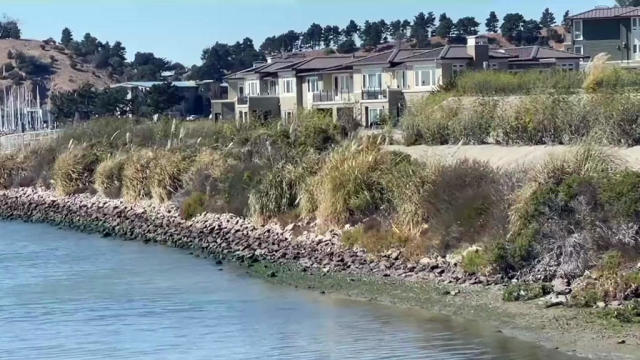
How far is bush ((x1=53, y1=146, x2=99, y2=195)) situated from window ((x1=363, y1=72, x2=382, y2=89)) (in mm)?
22964

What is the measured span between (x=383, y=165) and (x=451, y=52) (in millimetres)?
39480

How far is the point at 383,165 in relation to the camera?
33.7 metres

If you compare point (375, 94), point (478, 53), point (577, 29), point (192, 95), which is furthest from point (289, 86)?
point (192, 95)

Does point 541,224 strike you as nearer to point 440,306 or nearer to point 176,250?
point 440,306

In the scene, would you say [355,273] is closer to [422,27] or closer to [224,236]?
[224,236]

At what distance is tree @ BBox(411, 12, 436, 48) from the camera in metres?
139

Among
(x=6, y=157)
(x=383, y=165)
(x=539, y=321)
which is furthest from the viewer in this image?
(x=6, y=157)

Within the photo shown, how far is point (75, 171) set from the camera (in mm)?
55781

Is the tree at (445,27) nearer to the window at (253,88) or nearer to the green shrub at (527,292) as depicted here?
the window at (253,88)

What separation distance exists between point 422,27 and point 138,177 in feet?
324

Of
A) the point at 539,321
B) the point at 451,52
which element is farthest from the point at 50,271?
the point at 451,52

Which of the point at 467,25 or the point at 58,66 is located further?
the point at 58,66

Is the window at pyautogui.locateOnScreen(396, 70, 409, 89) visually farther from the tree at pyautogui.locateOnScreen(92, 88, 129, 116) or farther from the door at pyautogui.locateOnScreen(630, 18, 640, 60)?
the tree at pyautogui.locateOnScreen(92, 88, 129, 116)

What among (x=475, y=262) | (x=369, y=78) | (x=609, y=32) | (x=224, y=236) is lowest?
(x=224, y=236)
